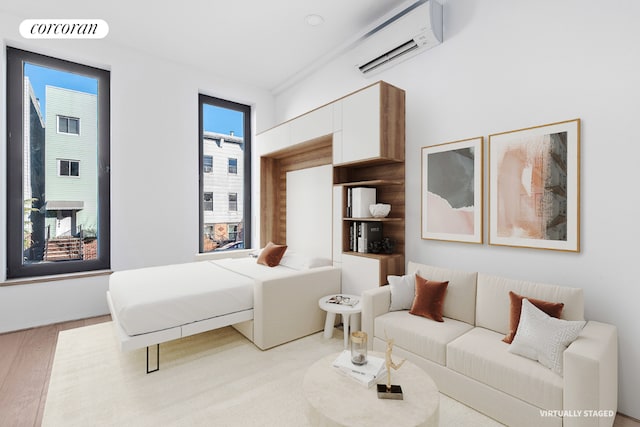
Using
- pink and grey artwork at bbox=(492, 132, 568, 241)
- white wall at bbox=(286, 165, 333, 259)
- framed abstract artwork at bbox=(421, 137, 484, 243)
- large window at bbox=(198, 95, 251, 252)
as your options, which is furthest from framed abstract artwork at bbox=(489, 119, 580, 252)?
large window at bbox=(198, 95, 251, 252)

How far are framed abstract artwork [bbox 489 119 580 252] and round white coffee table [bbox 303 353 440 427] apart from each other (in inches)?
54.7

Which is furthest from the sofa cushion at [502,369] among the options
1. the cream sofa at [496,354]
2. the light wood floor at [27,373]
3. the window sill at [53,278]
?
the window sill at [53,278]

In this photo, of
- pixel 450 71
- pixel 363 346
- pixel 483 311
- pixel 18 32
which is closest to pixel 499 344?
pixel 483 311

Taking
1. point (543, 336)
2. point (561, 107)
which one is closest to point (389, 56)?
point (561, 107)

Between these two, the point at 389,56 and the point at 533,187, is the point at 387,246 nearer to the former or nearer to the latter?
the point at 533,187

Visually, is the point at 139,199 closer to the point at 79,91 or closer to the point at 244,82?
the point at 79,91

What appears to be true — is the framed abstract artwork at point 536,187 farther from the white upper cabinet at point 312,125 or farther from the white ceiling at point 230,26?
the white ceiling at point 230,26

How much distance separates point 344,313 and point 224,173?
308cm

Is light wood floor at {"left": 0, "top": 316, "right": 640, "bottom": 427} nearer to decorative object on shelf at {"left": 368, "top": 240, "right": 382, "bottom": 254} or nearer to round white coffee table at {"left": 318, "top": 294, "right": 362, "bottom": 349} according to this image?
round white coffee table at {"left": 318, "top": 294, "right": 362, "bottom": 349}

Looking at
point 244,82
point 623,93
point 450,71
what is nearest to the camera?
point 623,93

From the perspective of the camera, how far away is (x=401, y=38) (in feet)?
9.55

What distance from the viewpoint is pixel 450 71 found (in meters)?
2.76

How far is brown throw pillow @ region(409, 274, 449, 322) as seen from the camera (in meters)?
2.41

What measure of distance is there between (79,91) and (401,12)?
12.4 feet
